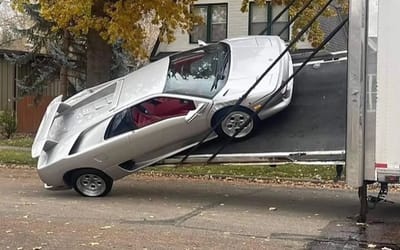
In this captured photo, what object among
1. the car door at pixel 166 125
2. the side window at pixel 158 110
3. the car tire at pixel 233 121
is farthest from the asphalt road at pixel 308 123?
the side window at pixel 158 110

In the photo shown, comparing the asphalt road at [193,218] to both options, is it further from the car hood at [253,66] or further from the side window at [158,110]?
the car hood at [253,66]

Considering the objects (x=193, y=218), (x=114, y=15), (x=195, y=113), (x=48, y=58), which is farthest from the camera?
(x=48, y=58)

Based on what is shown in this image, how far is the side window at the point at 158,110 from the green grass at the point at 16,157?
7132 millimetres

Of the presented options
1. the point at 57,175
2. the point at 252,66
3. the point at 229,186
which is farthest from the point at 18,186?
the point at 252,66

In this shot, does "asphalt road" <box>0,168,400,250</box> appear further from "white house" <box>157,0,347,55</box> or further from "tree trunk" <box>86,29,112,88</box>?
"white house" <box>157,0,347,55</box>

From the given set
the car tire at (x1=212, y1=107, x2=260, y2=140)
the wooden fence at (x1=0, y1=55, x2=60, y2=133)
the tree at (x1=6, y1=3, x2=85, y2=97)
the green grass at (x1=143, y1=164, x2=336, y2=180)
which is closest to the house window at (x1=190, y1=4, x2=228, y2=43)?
the tree at (x1=6, y1=3, x2=85, y2=97)

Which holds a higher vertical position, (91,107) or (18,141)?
(91,107)

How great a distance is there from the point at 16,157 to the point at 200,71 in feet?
28.6

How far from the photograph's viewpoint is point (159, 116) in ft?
33.1

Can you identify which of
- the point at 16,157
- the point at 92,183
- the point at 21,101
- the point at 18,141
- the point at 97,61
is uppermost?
the point at 97,61

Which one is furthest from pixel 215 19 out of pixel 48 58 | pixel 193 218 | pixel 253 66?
pixel 193 218

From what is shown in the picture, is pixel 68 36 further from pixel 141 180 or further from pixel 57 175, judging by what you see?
pixel 57 175

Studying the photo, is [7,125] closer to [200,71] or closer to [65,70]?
[65,70]

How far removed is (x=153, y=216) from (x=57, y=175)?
208 centimetres
